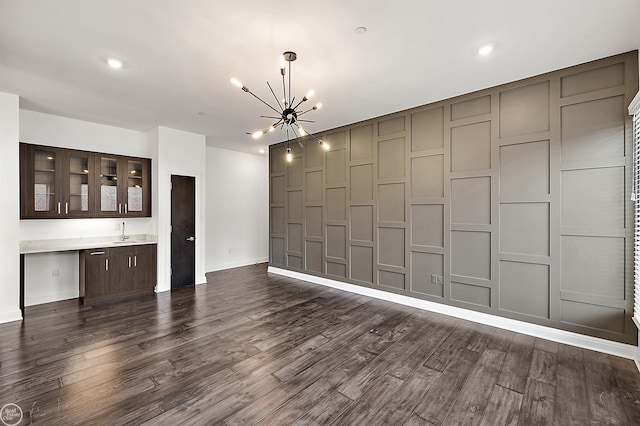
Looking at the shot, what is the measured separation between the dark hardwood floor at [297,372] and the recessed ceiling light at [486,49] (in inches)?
118

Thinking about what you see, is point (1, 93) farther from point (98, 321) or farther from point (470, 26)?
point (470, 26)

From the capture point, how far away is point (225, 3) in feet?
6.95

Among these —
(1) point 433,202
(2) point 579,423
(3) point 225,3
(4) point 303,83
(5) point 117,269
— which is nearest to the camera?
(2) point 579,423

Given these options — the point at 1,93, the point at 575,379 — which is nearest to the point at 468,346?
the point at 575,379

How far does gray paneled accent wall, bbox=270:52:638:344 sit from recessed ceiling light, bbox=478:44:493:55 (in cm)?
97

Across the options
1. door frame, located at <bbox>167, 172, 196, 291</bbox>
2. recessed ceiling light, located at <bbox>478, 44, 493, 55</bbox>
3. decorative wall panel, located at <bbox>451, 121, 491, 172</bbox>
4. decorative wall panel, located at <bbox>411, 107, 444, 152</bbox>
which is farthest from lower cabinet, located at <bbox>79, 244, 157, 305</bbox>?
recessed ceiling light, located at <bbox>478, 44, 493, 55</bbox>

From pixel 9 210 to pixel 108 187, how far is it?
1.28 metres

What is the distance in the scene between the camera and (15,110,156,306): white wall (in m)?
4.36

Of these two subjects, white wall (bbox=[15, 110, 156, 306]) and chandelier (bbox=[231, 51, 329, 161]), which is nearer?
chandelier (bbox=[231, 51, 329, 161])

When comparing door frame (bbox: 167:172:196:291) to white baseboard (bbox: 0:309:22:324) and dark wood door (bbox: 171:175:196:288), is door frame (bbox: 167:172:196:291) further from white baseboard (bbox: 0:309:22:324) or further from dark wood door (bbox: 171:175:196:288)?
white baseboard (bbox: 0:309:22:324)

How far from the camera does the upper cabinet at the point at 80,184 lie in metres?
4.09

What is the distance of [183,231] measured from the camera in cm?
544

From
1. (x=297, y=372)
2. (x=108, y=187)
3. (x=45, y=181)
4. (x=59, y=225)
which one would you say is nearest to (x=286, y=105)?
(x=297, y=372)

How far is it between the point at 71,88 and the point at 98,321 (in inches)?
117
